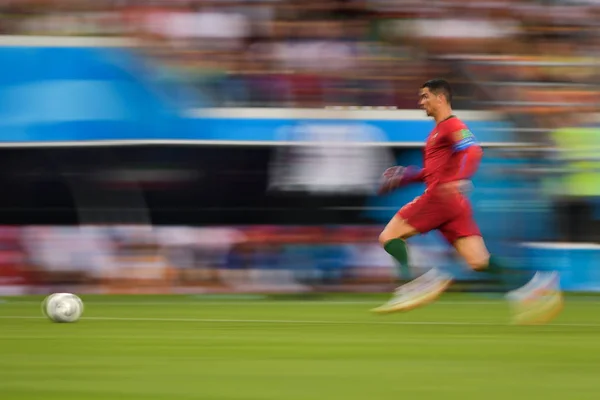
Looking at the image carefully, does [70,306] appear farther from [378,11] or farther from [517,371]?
[378,11]

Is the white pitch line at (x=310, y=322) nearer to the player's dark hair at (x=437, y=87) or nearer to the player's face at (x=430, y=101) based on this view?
the player's face at (x=430, y=101)

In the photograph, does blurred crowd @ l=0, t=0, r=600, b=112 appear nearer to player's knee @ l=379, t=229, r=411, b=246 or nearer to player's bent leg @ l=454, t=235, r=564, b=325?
player's knee @ l=379, t=229, r=411, b=246

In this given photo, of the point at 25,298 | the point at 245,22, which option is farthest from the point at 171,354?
the point at 245,22

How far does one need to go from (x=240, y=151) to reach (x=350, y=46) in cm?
165

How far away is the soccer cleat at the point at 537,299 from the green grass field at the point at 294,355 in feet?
0.72

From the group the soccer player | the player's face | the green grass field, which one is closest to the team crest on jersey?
the soccer player

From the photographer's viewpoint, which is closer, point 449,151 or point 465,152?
point 465,152

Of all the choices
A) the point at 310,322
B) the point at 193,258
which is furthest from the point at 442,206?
the point at 193,258

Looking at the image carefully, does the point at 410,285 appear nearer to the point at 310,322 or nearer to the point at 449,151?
the point at 310,322

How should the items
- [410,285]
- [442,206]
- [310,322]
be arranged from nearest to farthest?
[442,206]
[410,285]
[310,322]

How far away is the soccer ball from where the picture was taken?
890cm

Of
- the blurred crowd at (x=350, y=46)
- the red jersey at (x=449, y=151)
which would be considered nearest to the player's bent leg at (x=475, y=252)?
the red jersey at (x=449, y=151)

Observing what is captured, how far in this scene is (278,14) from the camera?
45.5ft

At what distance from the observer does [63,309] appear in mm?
8906
